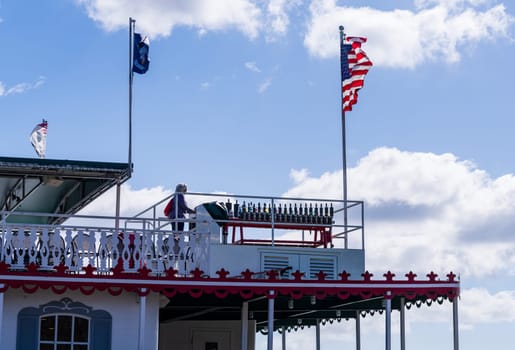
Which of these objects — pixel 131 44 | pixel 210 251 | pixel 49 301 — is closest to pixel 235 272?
pixel 210 251

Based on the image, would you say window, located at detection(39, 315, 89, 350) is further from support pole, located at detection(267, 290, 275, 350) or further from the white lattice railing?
support pole, located at detection(267, 290, 275, 350)

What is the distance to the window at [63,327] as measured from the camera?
71.6 ft

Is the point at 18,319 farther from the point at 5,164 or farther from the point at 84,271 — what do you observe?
the point at 5,164

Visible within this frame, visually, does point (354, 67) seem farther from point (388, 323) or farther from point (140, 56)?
point (388, 323)

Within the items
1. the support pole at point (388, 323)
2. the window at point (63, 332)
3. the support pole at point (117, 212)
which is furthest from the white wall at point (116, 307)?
the support pole at point (388, 323)

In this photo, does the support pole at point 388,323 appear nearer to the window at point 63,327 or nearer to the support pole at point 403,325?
the support pole at point 403,325

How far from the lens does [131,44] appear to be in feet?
88.6

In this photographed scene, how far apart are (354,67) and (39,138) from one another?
27.7 feet

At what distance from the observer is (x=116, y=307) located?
22.2 meters

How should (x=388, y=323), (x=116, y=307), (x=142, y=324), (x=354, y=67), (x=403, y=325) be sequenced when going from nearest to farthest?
(x=142, y=324) < (x=116, y=307) < (x=388, y=323) < (x=403, y=325) < (x=354, y=67)

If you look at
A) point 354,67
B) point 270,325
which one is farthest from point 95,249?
point 354,67

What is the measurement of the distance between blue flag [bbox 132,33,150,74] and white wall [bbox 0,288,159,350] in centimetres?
667

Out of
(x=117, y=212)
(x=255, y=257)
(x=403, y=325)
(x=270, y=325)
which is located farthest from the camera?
(x=403, y=325)

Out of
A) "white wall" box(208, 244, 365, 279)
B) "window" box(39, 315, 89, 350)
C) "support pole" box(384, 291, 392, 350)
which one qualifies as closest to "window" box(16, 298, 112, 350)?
"window" box(39, 315, 89, 350)
